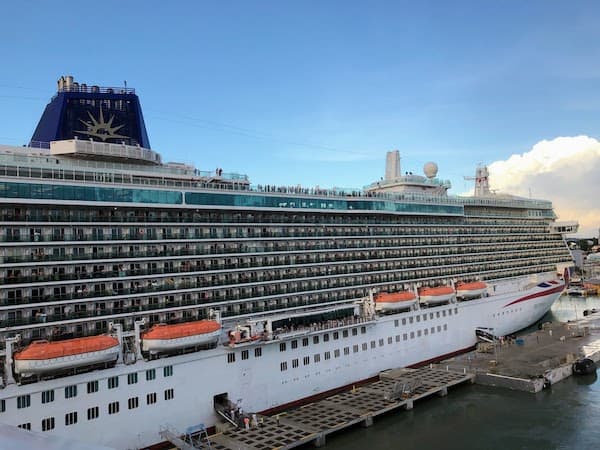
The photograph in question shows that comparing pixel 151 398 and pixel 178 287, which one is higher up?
pixel 178 287

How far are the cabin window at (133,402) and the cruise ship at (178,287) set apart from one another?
8cm

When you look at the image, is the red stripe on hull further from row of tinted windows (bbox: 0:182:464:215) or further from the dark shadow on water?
row of tinted windows (bbox: 0:182:464:215)

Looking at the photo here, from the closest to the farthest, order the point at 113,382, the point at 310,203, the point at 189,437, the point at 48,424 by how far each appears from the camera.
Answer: the point at 48,424, the point at 113,382, the point at 189,437, the point at 310,203

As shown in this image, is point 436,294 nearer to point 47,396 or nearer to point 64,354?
point 64,354

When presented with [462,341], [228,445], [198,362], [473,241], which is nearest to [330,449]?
[228,445]

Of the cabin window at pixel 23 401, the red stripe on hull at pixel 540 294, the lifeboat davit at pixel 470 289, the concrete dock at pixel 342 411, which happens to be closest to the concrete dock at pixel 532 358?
the concrete dock at pixel 342 411

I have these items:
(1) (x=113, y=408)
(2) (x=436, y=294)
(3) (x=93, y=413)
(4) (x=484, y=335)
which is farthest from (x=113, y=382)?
(4) (x=484, y=335)

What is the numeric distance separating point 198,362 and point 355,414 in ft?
27.7

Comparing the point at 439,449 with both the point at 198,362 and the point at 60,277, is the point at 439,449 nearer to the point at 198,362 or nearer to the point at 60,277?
the point at 198,362

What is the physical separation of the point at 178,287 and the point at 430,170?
1162 inches

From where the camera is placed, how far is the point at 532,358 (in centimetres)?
3512

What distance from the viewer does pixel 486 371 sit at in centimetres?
3203

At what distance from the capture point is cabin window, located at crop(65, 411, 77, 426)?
18875mm

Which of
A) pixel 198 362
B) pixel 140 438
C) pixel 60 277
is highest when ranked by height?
pixel 60 277
